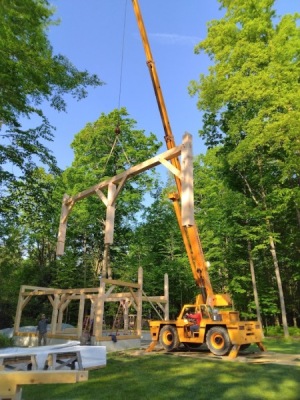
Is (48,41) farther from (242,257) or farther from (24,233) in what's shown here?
(24,233)

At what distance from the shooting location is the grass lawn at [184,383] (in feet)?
19.1

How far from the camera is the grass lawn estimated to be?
229 inches

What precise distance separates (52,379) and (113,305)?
78.3 feet

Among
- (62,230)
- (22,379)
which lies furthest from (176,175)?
(22,379)

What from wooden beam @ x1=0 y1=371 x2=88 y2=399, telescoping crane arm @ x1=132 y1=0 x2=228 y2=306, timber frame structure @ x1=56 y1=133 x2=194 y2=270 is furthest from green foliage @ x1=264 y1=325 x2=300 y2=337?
wooden beam @ x1=0 y1=371 x2=88 y2=399

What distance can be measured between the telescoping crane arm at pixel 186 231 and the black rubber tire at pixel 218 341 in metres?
0.99

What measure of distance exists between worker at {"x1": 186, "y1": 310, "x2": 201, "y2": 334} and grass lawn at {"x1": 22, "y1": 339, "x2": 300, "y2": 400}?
1.56 m

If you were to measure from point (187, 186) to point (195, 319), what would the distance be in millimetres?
5840

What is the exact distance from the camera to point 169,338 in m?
11.6

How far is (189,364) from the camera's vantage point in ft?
28.7

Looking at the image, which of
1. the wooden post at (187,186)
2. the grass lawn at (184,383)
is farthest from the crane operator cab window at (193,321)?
the wooden post at (187,186)

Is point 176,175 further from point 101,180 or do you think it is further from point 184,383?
point 101,180

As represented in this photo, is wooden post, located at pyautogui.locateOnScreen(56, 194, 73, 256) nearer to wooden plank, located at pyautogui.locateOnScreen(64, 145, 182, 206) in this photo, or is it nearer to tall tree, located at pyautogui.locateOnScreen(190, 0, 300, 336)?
wooden plank, located at pyautogui.locateOnScreen(64, 145, 182, 206)

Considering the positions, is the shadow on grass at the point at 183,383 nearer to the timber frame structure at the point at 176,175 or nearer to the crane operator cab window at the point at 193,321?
the crane operator cab window at the point at 193,321
